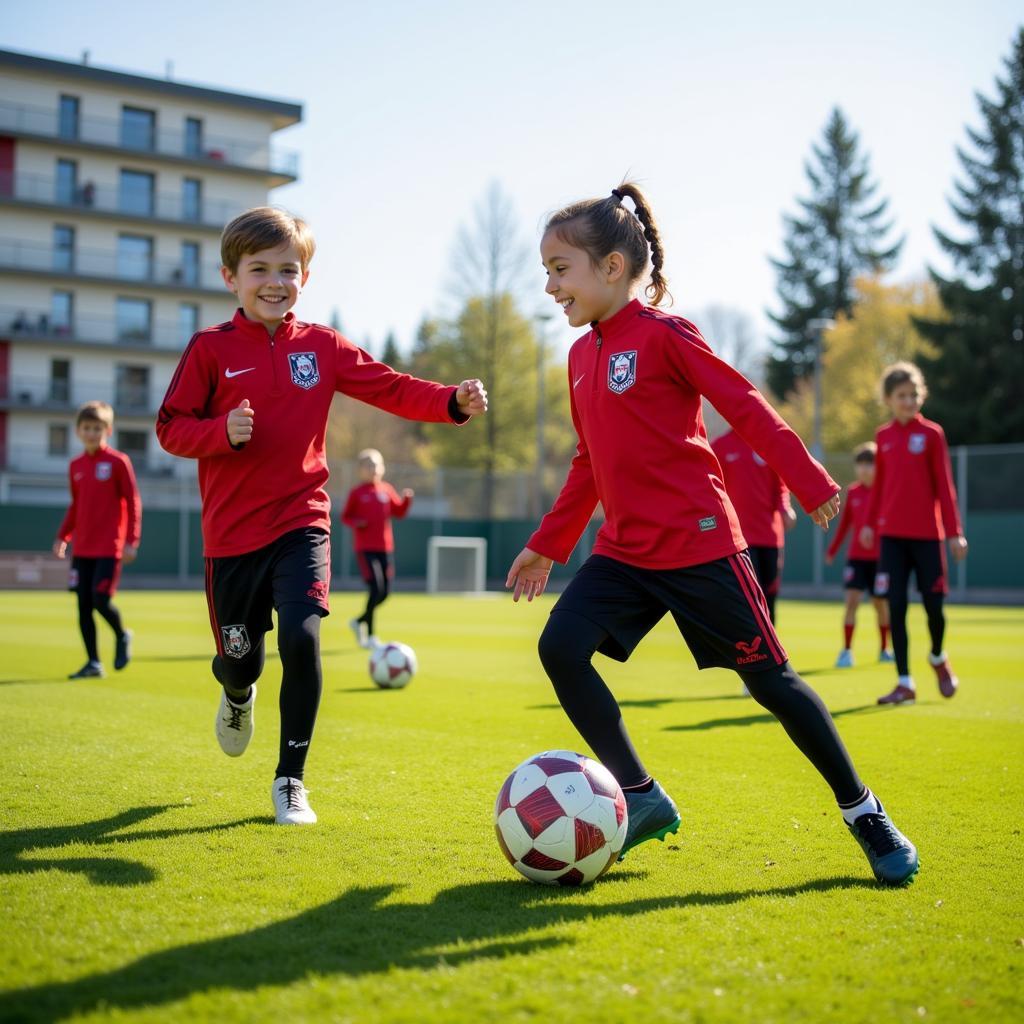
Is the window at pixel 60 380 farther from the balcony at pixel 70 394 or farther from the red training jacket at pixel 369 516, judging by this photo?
the red training jacket at pixel 369 516

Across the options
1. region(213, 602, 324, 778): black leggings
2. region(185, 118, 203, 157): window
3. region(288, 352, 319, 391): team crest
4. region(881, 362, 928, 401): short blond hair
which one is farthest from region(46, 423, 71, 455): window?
region(213, 602, 324, 778): black leggings

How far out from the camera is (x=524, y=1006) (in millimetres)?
2592

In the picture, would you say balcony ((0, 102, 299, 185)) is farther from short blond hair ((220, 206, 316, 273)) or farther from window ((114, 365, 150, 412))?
short blond hair ((220, 206, 316, 273))

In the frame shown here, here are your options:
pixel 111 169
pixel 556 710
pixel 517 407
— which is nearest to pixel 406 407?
pixel 556 710

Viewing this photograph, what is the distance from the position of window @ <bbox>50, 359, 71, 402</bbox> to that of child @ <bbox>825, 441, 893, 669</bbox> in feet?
144

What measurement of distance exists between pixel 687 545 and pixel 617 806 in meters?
0.86

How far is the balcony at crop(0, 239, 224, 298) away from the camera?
49781 mm

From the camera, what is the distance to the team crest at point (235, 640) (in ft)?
15.8

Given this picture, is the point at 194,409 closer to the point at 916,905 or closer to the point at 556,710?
the point at 916,905

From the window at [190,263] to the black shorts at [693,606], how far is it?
52.3 metres

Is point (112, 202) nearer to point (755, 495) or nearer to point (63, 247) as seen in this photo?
point (63, 247)

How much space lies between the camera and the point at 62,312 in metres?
51.2

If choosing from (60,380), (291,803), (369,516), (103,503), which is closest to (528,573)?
(291,803)

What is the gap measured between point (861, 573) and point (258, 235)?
9393mm
